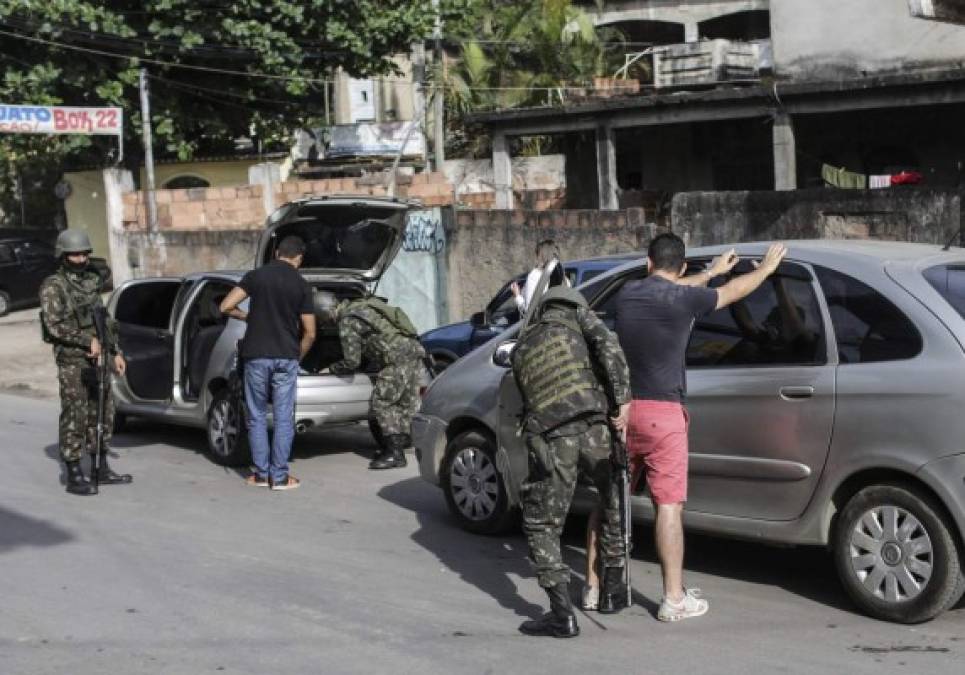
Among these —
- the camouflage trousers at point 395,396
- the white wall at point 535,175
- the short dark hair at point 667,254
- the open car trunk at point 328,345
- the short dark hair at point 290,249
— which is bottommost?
the camouflage trousers at point 395,396

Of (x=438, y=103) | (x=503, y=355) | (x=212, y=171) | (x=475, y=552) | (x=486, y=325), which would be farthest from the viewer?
(x=438, y=103)

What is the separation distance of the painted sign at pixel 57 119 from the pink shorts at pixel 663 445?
18.1 meters

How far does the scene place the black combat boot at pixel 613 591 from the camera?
5.99 metres

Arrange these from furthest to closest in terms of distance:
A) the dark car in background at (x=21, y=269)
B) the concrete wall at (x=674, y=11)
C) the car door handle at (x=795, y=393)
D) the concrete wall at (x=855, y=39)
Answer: the concrete wall at (x=674, y=11)
the dark car in background at (x=21, y=269)
the concrete wall at (x=855, y=39)
the car door handle at (x=795, y=393)

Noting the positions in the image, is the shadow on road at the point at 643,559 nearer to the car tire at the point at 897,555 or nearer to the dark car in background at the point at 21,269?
the car tire at the point at 897,555

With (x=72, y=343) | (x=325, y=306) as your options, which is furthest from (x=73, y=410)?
(x=325, y=306)

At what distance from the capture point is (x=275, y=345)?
8.98m

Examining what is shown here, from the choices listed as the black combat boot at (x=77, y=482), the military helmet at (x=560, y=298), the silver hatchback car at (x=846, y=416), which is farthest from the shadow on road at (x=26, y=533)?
the military helmet at (x=560, y=298)

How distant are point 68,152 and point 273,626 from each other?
881 inches

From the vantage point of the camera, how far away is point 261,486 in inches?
370

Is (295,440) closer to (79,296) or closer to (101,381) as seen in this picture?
(101,381)

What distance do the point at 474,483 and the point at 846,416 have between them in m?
2.66

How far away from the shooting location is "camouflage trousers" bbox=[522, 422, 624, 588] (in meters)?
5.63

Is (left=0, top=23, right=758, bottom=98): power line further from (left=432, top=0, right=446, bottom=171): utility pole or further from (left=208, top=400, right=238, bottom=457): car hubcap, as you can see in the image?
(left=208, top=400, right=238, bottom=457): car hubcap
